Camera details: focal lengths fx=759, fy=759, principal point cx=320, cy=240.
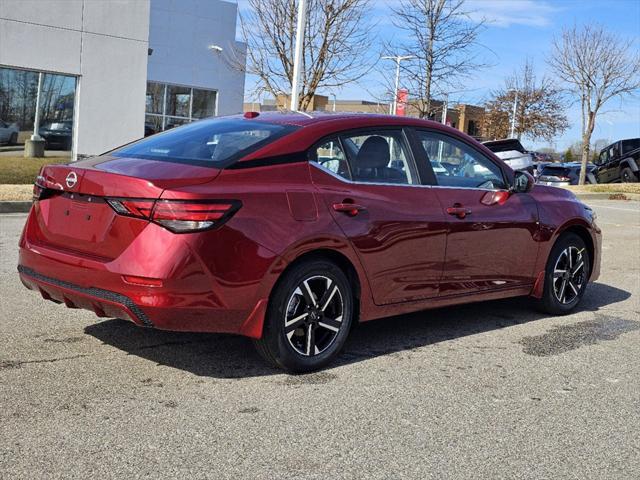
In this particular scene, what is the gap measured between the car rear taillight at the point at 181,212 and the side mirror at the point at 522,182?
287 cm

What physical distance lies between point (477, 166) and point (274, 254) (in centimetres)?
229

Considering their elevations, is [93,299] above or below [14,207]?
above

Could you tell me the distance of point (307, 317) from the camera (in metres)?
4.59

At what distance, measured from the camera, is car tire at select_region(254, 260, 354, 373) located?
4422 mm

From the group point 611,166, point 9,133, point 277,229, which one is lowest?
point 277,229

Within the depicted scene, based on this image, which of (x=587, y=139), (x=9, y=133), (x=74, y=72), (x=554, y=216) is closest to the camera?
(x=554, y=216)

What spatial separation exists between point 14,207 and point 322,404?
10.7m

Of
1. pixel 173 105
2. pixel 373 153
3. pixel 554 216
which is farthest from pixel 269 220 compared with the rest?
pixel 173 105

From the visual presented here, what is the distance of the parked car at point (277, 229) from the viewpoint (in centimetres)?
408

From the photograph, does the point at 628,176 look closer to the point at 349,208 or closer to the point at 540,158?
the point at 540,158

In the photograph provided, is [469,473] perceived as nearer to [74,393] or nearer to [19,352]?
[74,393]

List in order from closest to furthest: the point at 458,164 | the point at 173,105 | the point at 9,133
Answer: the point at 458,164
the point at 9,133
the point at 173,105

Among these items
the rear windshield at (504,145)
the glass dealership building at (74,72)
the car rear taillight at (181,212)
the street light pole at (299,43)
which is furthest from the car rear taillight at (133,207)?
the glass dealership building at (74,72)

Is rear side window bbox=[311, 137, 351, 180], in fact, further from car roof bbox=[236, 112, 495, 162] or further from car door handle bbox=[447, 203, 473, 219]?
car door handle bbox=[447, 203, 473, 219]
